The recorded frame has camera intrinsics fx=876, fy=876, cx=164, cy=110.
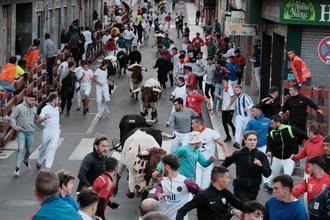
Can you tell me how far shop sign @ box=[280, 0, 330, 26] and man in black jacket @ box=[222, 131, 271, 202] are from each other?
1275cm

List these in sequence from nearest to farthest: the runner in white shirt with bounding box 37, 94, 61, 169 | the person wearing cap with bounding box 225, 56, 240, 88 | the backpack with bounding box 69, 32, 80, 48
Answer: the runner in white shirt with bounding box 37, 94, 61, 169 < the person wearing cap with bounding box 225, 56, 240, 88 < the backpack with bounding box 69, 32, 80, 48

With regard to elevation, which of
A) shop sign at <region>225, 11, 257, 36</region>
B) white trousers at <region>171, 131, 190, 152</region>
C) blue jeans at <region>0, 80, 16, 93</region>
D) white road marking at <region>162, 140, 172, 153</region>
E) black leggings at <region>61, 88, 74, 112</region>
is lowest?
white road marking at <region>162, 140, 172, 153</region>

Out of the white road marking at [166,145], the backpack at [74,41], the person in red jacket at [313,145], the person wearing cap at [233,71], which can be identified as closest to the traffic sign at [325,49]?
the white road marking at [166,145]

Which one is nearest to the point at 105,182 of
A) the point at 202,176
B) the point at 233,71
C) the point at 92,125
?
the point at 202,176

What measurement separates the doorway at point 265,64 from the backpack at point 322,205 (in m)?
20.6

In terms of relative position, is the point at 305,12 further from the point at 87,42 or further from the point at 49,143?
the point at 87,42

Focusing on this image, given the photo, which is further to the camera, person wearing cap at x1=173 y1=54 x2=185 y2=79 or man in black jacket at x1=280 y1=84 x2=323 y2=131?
person wearing cap at x1=173 y1=54 x2=185 y2=79

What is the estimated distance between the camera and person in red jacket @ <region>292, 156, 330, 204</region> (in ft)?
34.7

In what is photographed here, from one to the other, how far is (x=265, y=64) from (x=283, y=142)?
16.0 metres

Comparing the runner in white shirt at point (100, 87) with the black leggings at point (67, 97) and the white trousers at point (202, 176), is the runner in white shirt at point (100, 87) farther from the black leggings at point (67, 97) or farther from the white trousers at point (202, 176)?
the white trousers at point (202, 176)

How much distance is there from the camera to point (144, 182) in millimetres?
14016

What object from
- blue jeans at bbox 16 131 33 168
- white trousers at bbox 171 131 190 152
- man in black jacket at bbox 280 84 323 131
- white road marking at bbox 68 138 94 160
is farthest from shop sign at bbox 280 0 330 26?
blue jeans at bbox 16 131 33 168

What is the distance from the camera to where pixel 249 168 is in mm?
12242

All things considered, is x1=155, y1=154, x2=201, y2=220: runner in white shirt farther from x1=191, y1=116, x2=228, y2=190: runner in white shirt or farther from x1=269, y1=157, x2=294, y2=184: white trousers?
x1=269, y1=157, x2=294, y2=184: white trousers
